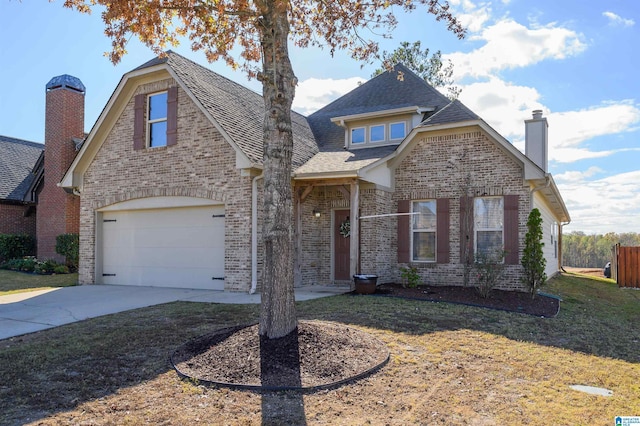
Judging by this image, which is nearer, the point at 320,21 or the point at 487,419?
the point at 487,419

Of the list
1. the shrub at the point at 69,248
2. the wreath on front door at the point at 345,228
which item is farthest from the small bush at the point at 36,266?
the wreath on front door at the point at 345,228

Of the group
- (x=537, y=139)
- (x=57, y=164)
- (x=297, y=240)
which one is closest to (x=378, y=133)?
(x=297, y=240)

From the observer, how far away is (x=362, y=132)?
1430 cm

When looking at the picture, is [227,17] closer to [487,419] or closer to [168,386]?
[168,386]

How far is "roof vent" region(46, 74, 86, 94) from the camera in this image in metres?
17.6

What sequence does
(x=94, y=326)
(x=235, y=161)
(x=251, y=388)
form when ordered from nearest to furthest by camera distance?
(x=251, y=388), (x=94, y=326), (x=235, y=161)

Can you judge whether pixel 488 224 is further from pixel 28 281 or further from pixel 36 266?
pixel 36 266

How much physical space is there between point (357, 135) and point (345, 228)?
340cm

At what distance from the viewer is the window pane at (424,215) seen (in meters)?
12.1

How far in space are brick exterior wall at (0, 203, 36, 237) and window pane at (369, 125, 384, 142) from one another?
15.5 m

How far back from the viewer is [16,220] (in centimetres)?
1941

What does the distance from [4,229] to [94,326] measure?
611 inches

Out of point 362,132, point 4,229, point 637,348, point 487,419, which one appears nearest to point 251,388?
point 487,419

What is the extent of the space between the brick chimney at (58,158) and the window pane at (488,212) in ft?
48.3
